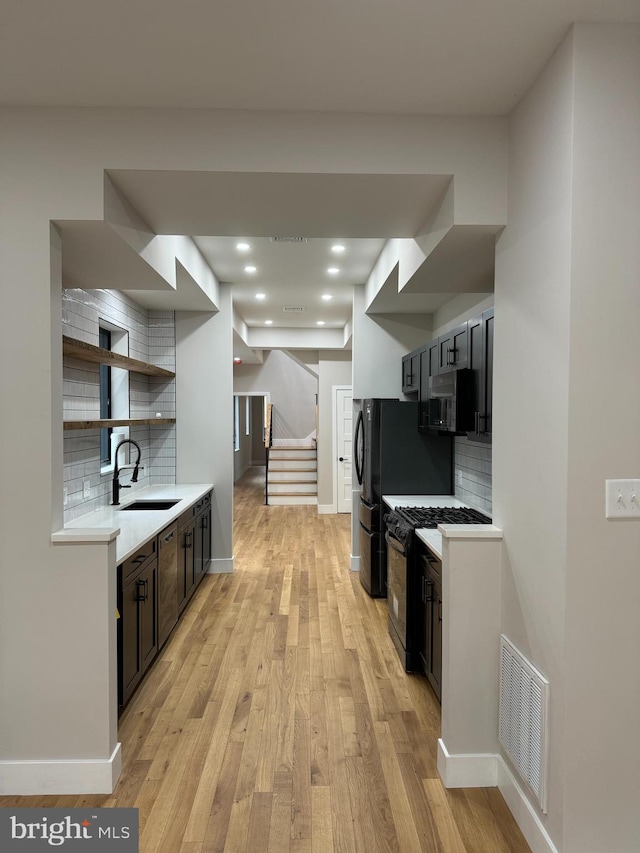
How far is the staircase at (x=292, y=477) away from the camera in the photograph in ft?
31.5

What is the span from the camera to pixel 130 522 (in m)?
3.34

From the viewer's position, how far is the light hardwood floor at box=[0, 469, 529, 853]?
1.90m

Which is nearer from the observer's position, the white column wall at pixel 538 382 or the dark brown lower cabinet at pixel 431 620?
the white column wall at pixel 538 382

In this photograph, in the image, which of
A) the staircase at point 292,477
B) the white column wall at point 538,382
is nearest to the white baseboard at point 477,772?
the white column wall at point 538,382

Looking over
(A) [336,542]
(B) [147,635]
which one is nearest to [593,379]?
A: (B) [147,635]

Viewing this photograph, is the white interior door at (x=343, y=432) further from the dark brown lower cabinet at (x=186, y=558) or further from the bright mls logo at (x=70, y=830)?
the bright mls logo at (x=70, y=830)

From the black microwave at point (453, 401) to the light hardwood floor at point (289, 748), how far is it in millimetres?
1592

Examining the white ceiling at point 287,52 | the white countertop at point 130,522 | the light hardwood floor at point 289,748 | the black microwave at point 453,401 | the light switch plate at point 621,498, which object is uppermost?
the white ceiling at point 287,52

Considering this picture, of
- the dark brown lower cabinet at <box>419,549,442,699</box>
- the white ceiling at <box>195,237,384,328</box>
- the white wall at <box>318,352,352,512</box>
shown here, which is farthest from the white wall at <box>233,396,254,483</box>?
the dark brown lower cabinet at <box>419,549,442,699</box>

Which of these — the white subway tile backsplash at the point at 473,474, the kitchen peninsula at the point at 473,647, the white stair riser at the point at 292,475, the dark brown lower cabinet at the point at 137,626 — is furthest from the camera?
the white stair riser at the point at 292,475

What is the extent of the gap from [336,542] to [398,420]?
2.77 meters

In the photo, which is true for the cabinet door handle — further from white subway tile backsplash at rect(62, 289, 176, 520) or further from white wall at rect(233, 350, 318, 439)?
white wall at rect(233, 350, 318, 439)

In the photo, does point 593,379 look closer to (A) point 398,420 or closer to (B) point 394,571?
(B) point 394,571

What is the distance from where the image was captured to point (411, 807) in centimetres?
203
